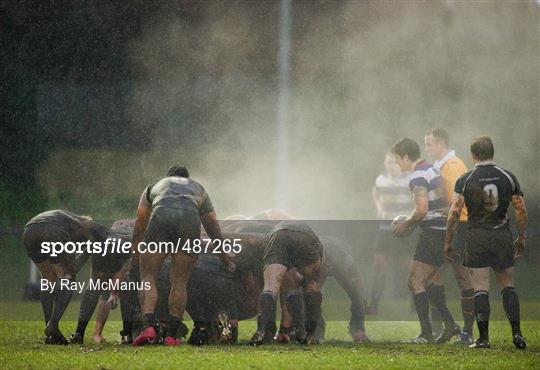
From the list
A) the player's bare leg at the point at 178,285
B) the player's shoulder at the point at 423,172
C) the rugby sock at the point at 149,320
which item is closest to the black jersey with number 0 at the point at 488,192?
the player's shoulder at the point at 423,172

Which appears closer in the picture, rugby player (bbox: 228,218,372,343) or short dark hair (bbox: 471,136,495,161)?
short dark hair (bbox: 471,136,495,161)

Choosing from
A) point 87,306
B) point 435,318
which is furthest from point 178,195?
point 435,318

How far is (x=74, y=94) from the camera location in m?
21.9

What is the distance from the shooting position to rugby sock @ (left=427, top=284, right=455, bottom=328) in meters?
9.72

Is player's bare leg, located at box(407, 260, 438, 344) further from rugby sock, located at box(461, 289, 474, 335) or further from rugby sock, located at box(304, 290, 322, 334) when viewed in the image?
rugby sock, located at box(304, 290, 322, 334)

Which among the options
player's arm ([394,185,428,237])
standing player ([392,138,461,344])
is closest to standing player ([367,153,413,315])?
standing player ([392,138,461,344])

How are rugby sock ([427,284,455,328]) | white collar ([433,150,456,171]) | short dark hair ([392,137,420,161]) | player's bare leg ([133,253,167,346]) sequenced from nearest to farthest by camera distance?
player's bare leg ([133,253,167,346]) → short dark hair ([392,137,420,161]) → rugby sock ([427,284,455,328]) → white collar ([433,150,456,171])

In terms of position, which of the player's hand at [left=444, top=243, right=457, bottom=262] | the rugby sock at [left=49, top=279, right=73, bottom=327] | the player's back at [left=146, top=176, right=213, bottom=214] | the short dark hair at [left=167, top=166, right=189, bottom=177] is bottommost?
the rugby sock at [left=49, top=279, right=73, bottom=327]

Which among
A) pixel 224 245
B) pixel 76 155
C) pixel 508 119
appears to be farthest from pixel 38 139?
pixel 224 245

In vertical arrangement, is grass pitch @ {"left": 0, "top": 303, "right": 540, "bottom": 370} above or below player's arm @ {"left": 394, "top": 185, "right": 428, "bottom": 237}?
below

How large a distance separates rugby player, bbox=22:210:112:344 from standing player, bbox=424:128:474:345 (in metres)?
3.17

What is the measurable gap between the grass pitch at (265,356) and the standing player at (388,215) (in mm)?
2791

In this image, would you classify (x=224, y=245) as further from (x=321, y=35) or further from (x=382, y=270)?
(x=321, y=35)

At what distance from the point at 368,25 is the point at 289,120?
2.45 m
